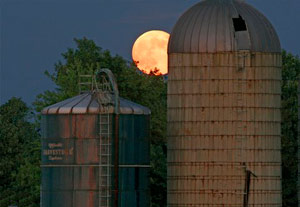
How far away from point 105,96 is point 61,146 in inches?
123

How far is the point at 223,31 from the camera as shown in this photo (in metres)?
69.5

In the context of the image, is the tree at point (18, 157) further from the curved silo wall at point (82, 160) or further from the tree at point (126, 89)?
the curved silo wall at point (82, 160)

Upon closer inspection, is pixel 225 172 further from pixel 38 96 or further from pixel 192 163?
pixel 38 96

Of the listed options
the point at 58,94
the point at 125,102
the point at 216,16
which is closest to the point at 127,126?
the point at 125,102

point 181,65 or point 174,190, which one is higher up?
point 181,65

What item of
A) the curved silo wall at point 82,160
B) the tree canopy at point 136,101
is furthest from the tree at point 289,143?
the curved silo wall at point 82,160

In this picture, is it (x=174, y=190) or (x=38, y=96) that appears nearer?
(x=174, y=190)

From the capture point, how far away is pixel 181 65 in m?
70.1

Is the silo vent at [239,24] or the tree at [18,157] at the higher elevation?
the silo vent at [239,24]

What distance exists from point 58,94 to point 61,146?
1841 cm

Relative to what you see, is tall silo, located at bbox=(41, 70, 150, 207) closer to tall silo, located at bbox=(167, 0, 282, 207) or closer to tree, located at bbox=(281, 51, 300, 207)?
tall silo, located at bbox=(167, 0, 282, 207)

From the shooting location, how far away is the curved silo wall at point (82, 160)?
67062 millimetres

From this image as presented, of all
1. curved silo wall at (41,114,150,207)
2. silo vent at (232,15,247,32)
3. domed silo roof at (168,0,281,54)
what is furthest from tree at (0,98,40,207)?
silo vent at (232,15,247,32)

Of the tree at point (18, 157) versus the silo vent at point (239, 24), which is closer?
the silo vent at point (239, 24)
